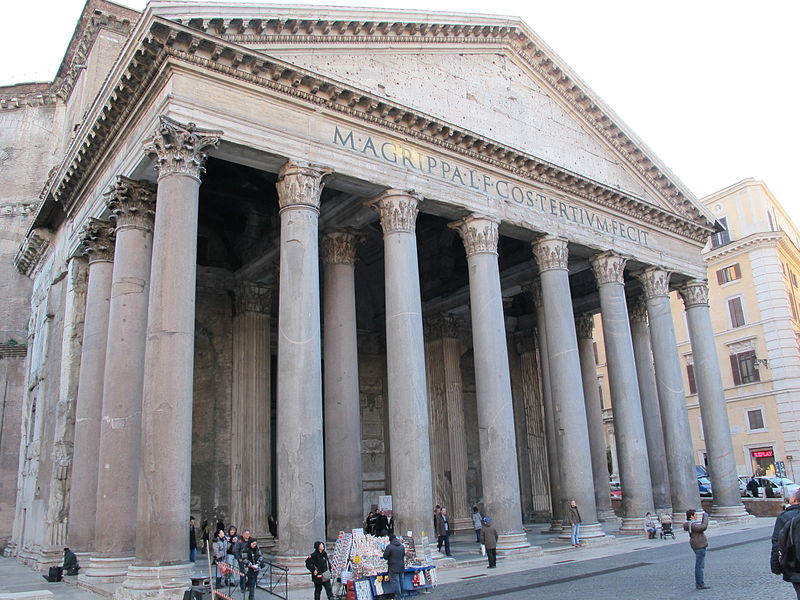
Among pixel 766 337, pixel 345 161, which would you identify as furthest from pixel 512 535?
pixel 766 337

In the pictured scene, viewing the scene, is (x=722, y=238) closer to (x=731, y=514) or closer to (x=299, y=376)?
(x=731, y=514)

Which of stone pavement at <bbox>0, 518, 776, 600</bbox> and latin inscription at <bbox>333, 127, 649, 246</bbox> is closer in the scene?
stone pavement at <bbox>0, 518, 776, 600</bbox>

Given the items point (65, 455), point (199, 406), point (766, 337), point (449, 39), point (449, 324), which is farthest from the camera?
point (766, 337)

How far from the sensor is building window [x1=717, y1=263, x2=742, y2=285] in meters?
32.0

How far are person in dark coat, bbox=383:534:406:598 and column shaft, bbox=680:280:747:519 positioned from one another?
12.5m

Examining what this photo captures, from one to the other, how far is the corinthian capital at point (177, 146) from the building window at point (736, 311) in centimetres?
2812

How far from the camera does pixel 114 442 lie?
11.6 m

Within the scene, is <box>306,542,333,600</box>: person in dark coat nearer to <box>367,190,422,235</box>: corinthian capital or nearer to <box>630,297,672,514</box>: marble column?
<box>367,190,422,235</box>: corinthian capital

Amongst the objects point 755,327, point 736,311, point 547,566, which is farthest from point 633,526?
point 736,311

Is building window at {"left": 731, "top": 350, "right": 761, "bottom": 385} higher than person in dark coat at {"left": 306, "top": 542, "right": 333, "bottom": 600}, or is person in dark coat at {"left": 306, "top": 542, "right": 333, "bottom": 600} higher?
building window at {"left": 731, "top": 350, "right": 761, "bottom": 385}

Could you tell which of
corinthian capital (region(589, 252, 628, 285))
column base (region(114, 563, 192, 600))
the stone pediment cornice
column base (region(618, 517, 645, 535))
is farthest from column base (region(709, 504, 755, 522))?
column base (region(114, 563, 192, 600))

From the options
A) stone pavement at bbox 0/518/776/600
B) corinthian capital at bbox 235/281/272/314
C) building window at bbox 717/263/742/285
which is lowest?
stone pavement at bbox 0/518/776/600

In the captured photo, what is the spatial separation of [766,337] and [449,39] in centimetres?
2231

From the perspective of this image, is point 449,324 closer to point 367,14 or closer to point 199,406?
point 199,406
